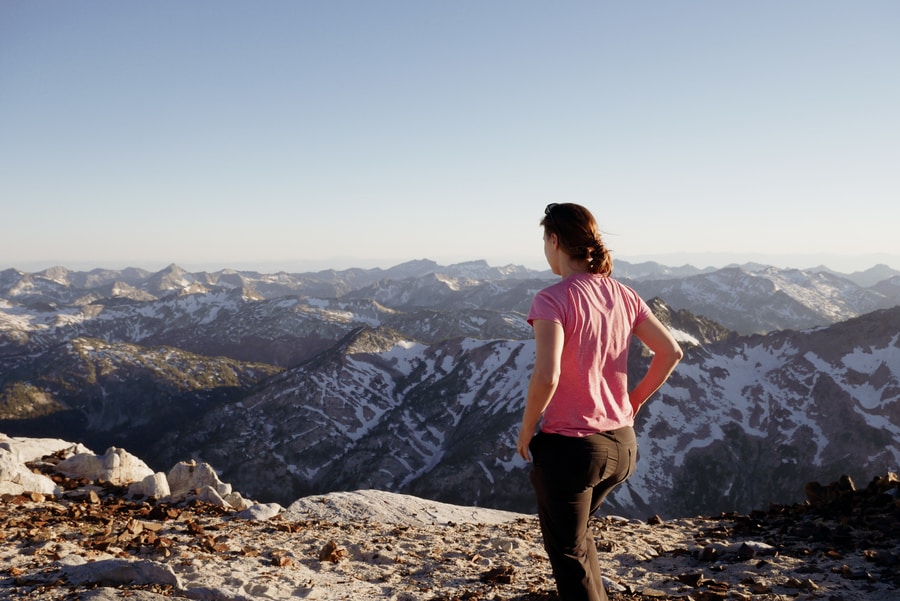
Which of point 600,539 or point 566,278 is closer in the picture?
point 566,278

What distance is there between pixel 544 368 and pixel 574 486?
1.23 m

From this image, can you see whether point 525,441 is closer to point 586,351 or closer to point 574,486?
point 574,486

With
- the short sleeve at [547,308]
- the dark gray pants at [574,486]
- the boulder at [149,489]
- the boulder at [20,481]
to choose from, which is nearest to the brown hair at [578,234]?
the short sleeve at [547,308]

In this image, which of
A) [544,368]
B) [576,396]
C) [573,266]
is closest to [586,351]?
[576,396]

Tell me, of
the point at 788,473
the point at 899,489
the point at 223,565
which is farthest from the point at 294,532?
the point at 788,473

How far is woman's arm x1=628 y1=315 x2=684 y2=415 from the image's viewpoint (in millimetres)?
6062

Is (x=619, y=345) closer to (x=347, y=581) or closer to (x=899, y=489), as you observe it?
(x=347, y=581)

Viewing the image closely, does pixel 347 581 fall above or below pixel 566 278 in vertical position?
below

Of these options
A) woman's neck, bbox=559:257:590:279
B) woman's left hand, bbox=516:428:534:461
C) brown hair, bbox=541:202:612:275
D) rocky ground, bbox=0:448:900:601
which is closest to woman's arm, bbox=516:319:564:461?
woman's left hand, bbox=516:428:534:461

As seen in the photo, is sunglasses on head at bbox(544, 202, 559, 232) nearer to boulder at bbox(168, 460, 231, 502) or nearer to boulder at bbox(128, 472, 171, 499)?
boulder at bbox(128, 472, 171, 499)

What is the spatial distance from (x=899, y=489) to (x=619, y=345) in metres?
14.7

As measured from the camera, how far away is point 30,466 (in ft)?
55.4

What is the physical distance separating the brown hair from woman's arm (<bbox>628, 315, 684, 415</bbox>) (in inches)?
35.3

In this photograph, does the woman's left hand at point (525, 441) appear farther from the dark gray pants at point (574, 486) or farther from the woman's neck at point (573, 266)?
the woman's neck at point (573, 266)
